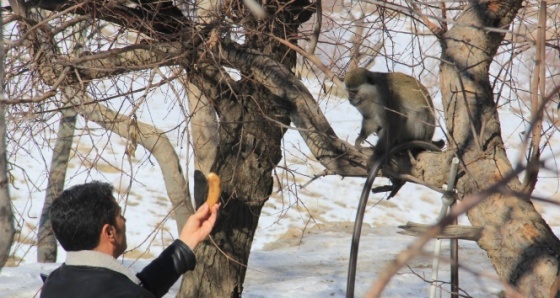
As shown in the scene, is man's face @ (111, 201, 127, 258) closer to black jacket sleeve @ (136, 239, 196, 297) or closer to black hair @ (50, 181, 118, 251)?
black hair @ (50, 181, 118, 251)

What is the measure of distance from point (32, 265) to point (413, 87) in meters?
3.94

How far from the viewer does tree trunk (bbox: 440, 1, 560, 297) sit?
7.99 feet

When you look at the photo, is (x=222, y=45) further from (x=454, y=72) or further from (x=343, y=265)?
(x=343, y=265)

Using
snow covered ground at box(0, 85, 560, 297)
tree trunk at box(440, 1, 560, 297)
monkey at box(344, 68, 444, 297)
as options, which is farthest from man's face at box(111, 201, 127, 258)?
monkey at box(344, 68, 444, 297)

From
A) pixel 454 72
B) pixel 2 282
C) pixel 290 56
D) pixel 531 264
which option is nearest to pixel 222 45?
pixel 290 56

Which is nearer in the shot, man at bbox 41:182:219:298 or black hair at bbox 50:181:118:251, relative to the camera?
man at bbox 41:182:219:298

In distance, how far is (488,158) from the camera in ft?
8.96

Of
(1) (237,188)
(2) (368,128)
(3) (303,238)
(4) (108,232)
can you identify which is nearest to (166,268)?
(4) (108,232)

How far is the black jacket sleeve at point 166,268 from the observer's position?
2.63m

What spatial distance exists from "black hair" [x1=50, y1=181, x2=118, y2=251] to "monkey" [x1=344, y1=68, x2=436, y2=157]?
2.14m

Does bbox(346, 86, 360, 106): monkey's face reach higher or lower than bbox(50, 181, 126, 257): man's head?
higher

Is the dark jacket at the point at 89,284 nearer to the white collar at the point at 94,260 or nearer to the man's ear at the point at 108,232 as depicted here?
the white collar at the point at 94,260

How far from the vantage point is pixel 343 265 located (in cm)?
754

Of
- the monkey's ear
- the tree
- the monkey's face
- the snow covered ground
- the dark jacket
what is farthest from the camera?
the snow covered ground
